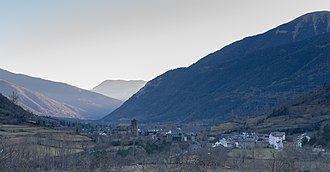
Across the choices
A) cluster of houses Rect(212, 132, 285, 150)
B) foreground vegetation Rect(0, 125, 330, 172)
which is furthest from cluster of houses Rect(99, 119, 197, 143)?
cluster of houses Rect(212, 132, 285, 150)

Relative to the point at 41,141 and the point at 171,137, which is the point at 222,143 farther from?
the point at 41,141

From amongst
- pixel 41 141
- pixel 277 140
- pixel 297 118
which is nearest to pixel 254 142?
pixel 277 140

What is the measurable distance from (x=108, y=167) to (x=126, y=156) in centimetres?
1007

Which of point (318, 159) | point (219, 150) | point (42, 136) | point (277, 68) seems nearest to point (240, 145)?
point (219, 150)

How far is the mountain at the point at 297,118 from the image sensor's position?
82.9 m

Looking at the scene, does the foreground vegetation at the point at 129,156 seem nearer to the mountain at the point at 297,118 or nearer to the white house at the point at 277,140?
the white house at the point at 277,140

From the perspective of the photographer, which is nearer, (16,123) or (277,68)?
(16,123)

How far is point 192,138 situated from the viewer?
83250mm

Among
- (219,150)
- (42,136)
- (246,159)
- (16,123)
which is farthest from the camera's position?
(16,123)

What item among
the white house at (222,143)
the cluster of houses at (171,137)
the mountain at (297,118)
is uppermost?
the mountain at (297,118)

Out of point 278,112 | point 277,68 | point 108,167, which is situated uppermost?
point 277,68

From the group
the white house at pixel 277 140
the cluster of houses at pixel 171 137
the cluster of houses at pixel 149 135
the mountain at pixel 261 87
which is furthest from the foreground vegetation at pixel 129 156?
the mountain at pixel 261 87

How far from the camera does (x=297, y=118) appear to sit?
303 ft

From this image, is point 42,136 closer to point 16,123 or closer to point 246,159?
point 16,123
